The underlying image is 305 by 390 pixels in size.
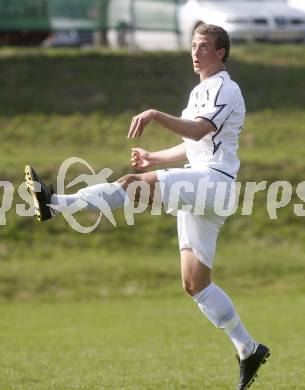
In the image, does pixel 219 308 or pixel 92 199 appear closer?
pixel 92 199

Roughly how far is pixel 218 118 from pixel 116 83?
61.1ft

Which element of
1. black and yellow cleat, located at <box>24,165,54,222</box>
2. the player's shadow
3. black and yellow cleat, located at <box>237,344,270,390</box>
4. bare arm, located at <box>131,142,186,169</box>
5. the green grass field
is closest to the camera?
black and yellow cleat, located at <box>24,165,54,222</box>

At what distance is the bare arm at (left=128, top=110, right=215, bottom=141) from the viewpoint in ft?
25.0

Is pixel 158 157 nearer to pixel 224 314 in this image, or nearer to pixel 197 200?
pixel 197 200

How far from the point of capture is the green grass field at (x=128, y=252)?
38.8 ft

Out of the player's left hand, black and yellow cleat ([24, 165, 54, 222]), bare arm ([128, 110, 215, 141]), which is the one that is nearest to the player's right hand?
bare arm ([128, 110, 215, 141])

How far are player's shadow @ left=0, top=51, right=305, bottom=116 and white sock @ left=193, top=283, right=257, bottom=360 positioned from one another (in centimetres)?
1684

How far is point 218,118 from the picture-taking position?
816cm

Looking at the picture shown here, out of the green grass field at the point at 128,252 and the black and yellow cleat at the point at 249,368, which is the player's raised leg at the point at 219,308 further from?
the green grass field at the point at 128,252

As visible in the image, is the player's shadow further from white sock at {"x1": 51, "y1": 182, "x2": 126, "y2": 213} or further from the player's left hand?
the player's left hand

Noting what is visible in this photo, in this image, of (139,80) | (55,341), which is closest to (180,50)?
(139,80)

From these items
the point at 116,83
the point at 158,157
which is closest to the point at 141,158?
the point at 158,157

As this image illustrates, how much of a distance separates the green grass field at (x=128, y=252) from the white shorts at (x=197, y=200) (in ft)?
4.25

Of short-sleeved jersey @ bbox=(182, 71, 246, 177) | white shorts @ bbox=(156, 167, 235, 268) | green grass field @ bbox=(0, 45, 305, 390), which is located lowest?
green grass field @ bbox=(0, 45, 305, 390)
